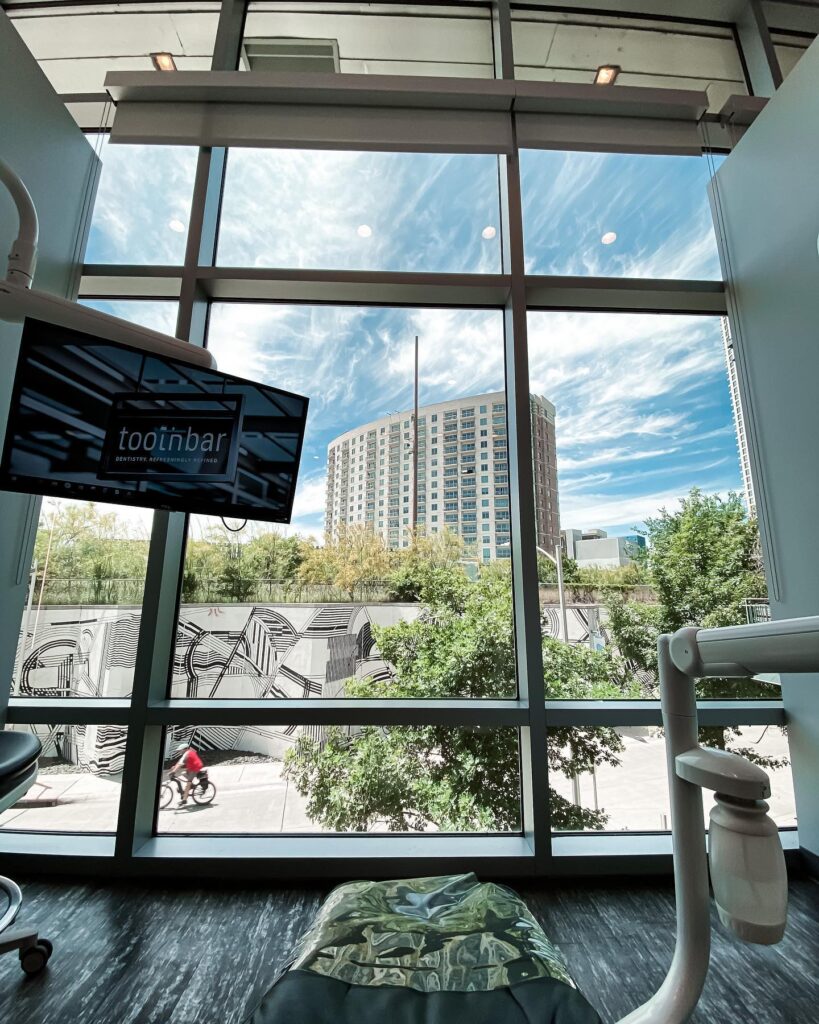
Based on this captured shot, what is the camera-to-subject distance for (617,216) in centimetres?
274

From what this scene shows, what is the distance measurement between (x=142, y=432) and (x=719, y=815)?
2.00 meters

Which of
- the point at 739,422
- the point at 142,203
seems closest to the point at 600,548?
the point at 739,422

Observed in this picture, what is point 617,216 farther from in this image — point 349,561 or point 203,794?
point 203,794

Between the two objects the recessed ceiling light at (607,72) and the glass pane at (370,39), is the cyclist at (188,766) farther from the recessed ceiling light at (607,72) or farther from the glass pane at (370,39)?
the recessed ceiling light at (607,72)

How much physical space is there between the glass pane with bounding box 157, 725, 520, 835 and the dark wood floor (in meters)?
0.29

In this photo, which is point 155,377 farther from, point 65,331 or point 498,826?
point 498,826

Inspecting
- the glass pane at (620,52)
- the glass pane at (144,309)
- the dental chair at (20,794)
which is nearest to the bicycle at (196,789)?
the dental chair at (20,794)

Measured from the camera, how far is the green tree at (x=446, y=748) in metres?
2.14

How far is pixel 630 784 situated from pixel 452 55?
443 centimetres

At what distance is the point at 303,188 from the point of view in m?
2.76

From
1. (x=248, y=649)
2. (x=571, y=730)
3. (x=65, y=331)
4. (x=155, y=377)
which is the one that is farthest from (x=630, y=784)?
(x=65, y=331)

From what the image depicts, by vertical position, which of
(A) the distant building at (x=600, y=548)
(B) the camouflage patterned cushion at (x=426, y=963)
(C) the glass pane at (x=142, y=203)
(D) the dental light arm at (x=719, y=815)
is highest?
(C) the glass pane at (x=142, y=203)

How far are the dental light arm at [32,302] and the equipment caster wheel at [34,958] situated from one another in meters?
2.05

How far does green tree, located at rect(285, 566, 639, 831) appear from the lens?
2141 mm
